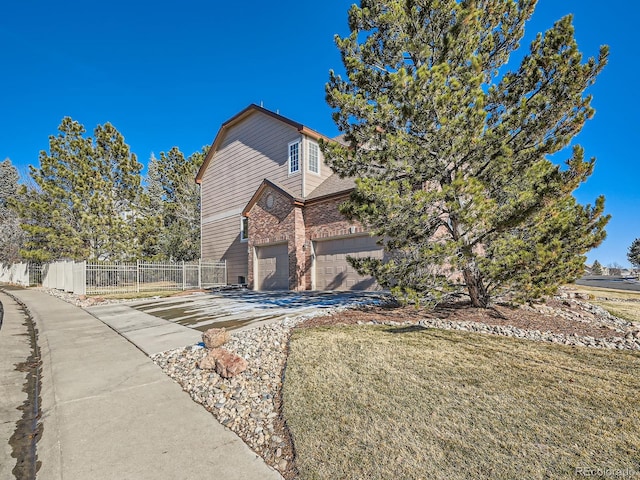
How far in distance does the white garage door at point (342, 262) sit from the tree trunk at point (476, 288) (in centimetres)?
463

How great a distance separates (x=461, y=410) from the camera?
114 inches

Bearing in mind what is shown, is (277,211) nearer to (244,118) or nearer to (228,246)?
(228,246)

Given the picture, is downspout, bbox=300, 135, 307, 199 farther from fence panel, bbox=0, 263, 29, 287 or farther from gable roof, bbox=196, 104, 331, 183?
fence panel, bbox=0, 263, 29, 287

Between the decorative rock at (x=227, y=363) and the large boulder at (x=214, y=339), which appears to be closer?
the decorative rock at (x=227, y=363)

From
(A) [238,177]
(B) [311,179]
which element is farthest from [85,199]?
(B) [311,179]

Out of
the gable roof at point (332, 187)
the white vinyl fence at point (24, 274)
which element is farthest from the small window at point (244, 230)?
the white vinyl fence at point (24, 274)

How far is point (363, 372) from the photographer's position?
12.5ft

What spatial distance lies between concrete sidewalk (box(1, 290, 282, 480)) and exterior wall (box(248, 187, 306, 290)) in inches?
347

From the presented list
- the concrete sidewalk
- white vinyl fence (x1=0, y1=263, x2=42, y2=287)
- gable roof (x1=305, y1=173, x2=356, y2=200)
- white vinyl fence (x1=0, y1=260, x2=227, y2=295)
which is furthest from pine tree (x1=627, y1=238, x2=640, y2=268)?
white vinyl fence (x1=0, y1=263, x2=42, y2=287)

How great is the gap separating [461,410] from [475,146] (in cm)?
454

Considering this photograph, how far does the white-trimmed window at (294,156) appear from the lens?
50.1 feet

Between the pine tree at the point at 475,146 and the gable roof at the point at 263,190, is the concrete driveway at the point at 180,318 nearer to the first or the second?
the pine tree at the point at 475,146

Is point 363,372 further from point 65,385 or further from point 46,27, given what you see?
point 46,27

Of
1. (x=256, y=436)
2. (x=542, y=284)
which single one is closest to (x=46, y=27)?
(x=256, y=436)
